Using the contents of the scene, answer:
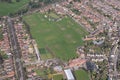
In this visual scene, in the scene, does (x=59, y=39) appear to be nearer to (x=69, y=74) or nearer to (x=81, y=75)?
(x=69, y=74)

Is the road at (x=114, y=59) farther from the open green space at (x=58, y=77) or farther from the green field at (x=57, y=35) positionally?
the open green space at (x=58, y=77)

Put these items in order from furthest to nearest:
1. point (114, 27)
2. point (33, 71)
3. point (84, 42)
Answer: point (114, 27)
point (84, 42)
point (33, 71)

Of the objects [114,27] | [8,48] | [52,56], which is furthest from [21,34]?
[114,27]

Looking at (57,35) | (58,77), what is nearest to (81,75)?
(58,77)

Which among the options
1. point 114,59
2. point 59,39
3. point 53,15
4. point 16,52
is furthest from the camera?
point 53,15

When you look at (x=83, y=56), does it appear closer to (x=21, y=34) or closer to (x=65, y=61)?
(x=65, y=61)

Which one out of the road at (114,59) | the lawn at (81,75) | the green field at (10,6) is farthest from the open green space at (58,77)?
the green field at (10,6)

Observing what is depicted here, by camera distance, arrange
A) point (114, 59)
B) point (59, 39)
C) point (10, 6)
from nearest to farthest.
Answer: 1. point (114, 59)
2. point (59, 39)
3. point (10, 6)
